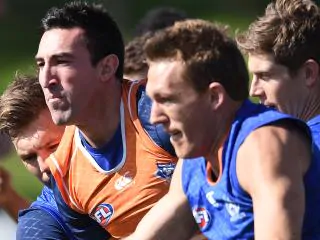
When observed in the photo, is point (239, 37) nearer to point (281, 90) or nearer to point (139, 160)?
point (281, 90)

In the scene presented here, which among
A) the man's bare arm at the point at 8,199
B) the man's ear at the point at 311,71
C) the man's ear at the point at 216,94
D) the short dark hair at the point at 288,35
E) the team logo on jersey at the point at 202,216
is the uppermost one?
the man's ear at the point at 216,94

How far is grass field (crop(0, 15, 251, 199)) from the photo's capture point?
11781 millimetres

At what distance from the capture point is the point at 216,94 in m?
4.18

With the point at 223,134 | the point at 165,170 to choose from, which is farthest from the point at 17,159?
the point at 223,134

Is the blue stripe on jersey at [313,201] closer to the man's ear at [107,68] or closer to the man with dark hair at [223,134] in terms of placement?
the man with dark hair at [223,134]

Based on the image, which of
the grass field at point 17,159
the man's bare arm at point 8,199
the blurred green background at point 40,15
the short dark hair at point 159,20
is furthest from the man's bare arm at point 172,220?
the blurred green background at point 40,15

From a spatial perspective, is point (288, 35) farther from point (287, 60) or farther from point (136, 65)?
point (136, 65)

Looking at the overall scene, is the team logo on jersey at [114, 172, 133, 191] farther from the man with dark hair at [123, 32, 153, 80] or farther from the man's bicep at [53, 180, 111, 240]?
the man with dark hair at [123, 32, 153, 80]

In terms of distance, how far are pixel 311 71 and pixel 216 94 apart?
3.28 ft

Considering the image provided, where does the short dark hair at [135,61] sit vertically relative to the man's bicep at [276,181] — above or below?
below

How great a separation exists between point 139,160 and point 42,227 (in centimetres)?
74

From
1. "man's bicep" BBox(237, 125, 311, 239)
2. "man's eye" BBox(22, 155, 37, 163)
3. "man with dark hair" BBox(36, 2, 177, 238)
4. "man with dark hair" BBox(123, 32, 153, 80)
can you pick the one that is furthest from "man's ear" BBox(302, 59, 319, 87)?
"man with dark hair" BBox(123, 32, 153, 80)

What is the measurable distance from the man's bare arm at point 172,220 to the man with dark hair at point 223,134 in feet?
0.35

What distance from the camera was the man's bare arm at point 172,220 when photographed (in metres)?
4.48
